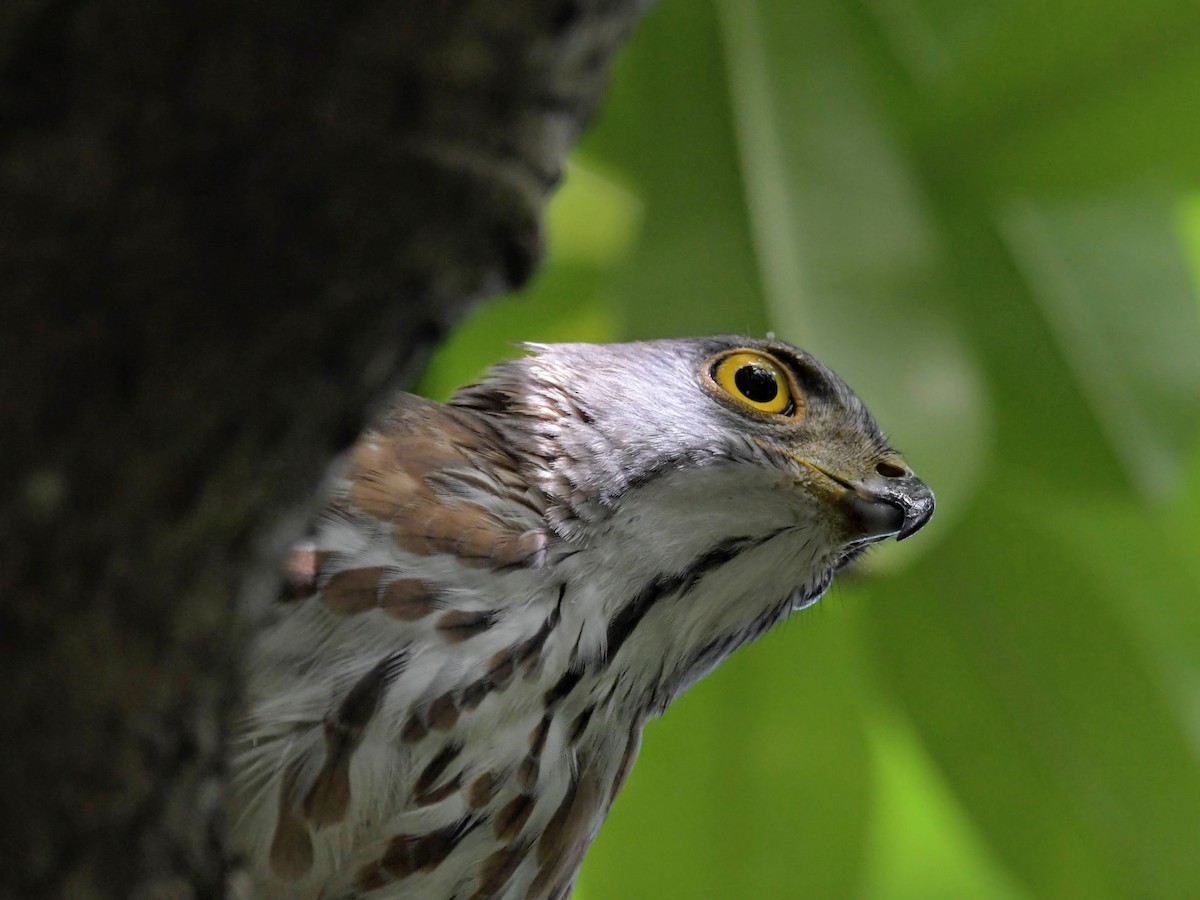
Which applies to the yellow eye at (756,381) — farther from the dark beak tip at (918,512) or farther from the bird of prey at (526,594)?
the dark beak tip at (918,512)

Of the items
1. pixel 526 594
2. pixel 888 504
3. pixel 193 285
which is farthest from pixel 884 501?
pixel 193 285

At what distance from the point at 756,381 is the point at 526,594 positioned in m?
0.61

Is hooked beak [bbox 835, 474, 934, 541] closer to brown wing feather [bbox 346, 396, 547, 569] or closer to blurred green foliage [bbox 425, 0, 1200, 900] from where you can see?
blurred green foliage [bbox 425, 0, 1200, 900]

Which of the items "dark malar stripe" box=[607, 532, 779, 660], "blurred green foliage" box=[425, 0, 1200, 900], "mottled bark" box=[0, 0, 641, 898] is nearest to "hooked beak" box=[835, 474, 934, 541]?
"dark malar stripe" box=[607, 532, 779, 660]

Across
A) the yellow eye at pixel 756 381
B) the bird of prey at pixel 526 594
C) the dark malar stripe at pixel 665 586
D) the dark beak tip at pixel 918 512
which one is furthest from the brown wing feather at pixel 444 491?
the dark beak tip at pixel 918 512

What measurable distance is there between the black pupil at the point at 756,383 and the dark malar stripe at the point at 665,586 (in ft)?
0.88

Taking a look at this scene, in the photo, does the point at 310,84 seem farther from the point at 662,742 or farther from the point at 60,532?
the point at 662,742

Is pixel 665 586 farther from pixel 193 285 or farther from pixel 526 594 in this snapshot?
pixel 193 285

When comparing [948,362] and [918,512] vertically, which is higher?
[948,362]

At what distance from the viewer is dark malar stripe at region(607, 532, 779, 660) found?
1.80 metres

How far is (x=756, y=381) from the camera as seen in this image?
82.7 inches

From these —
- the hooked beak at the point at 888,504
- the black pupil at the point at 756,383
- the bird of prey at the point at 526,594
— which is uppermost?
the black pupil at the point at 756,383

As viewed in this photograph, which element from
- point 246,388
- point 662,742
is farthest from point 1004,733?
point 246,388

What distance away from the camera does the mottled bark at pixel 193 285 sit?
0.67 meters
